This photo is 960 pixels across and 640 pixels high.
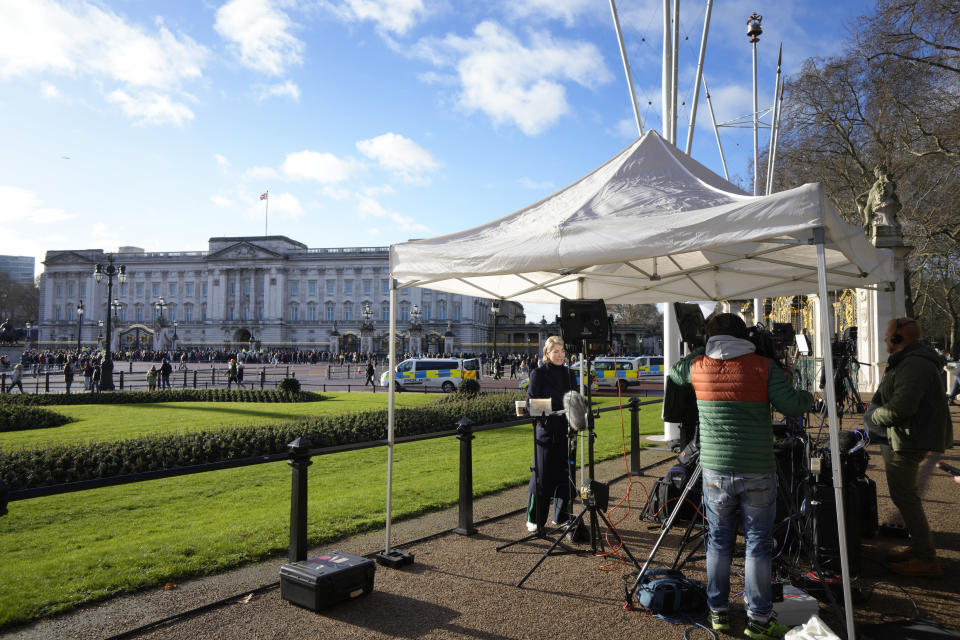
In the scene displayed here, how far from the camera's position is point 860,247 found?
478 cm

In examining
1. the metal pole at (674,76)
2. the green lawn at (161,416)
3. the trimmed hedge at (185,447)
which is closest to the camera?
the trimmed hedge at (185,447)

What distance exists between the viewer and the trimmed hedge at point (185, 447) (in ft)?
28.2

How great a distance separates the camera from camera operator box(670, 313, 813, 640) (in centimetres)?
358

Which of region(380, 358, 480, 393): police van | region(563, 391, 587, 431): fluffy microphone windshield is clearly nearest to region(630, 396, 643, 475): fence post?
region(563, 391, 587, 431): fluffy microphone windshield

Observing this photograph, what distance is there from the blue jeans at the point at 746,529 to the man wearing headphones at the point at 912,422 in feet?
5.41

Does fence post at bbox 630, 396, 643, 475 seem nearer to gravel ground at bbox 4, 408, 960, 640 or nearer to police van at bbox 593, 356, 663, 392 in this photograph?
gravel ground at bbox 4, 408, 960, 640

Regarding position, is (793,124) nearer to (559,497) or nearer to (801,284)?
(801,284)

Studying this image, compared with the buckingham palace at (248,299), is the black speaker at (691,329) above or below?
below

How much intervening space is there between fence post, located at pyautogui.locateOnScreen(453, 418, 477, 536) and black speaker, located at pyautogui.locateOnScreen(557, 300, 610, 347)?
54.4 inches

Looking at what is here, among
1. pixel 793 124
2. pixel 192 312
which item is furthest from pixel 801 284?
pixel 192 312

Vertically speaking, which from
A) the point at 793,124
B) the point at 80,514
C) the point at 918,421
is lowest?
the point at 80,514

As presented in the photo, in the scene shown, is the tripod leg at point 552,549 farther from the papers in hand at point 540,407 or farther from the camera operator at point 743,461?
the camera operator at point 743,461

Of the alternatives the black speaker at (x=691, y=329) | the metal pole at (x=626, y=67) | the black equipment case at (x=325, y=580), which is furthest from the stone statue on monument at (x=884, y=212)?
the black equipment case at (x=325, y=580)

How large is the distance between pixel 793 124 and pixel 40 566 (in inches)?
1165
